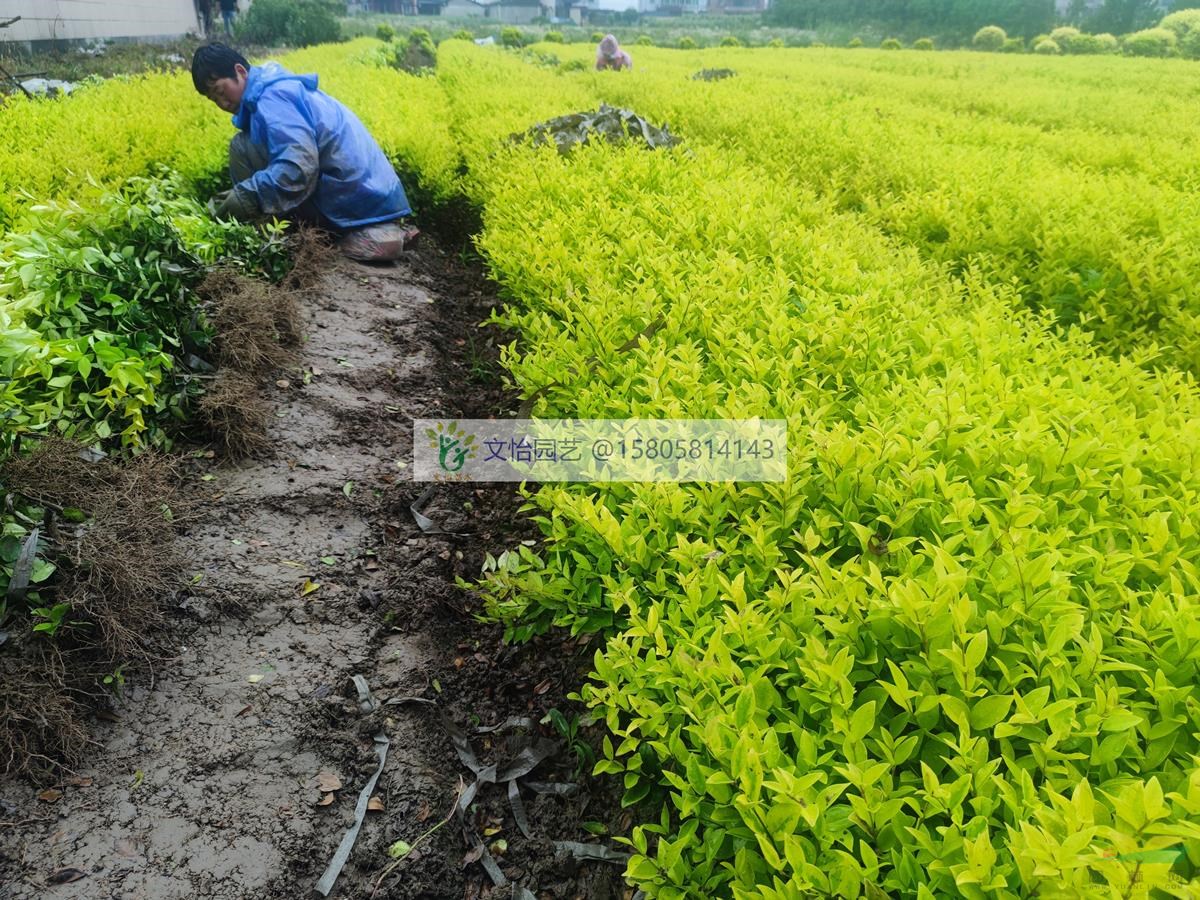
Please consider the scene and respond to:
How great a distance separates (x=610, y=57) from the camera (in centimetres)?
1734

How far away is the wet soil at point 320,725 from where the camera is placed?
72.7 inches

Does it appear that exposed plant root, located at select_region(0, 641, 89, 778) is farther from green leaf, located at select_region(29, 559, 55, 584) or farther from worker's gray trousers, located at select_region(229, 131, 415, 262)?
worker's gray trousers, located at select_region(229, 131, 415, 262)

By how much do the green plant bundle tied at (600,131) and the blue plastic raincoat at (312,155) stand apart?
1.26m

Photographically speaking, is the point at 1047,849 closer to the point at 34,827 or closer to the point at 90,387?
the point at 34,827

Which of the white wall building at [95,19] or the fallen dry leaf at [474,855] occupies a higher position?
the white wall building at [95,19]

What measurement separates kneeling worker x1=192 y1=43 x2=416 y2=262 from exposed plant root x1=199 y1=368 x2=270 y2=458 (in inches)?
89.4

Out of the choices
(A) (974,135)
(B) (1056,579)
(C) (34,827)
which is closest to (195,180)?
(C) (34,827)

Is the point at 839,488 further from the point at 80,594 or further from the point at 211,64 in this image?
the point at 211,64

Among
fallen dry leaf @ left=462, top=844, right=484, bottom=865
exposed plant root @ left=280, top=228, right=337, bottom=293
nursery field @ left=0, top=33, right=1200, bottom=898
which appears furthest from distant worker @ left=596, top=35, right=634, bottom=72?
fallen dry leaf @ left=462, top=844, right=484, bottom=865

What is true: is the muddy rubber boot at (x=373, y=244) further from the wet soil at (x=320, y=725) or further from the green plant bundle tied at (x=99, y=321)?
the wet soil at (x=320, y=725)

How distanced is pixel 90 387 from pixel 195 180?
3551mm

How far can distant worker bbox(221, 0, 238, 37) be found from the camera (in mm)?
14047

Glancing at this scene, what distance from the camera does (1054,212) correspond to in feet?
13.6

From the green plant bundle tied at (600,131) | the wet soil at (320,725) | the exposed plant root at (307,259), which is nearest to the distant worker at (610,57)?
the green plant bundle tied at (600,131)
